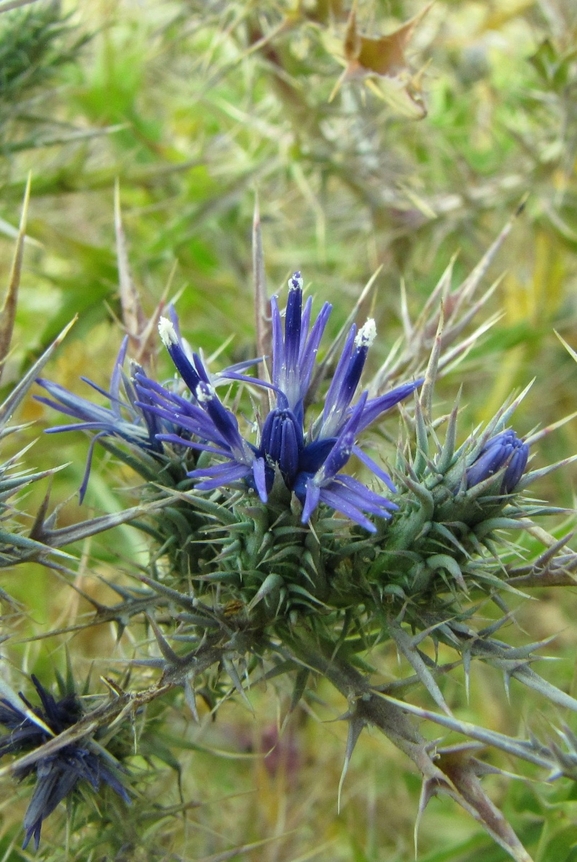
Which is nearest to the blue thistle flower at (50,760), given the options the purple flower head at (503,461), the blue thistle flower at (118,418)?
the blue thistle flower at (118,418)

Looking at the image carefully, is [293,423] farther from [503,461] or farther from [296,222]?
[296,222]

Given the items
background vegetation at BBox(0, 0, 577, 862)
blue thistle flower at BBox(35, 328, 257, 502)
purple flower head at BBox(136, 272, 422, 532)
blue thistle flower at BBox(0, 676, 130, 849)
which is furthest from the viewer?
background vegetation at BBox(0, 0, 577, 862)

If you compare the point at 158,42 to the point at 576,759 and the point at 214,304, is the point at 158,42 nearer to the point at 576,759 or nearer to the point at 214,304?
the point at 214,304

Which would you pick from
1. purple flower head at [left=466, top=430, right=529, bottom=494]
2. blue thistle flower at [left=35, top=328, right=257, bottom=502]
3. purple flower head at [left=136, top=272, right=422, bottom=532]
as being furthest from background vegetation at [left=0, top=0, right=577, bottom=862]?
purple flower head at [left=466, top=430, right=529, bottom=494]

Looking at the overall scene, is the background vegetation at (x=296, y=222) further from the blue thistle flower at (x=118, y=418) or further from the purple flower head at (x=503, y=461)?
the purple flower head at (x=503, y=461)

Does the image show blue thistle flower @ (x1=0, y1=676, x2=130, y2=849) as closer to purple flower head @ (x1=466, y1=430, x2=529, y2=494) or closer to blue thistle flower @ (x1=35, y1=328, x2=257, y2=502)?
blue thistle flower @ (x1=35, y1=328, x2=257, y2=502)

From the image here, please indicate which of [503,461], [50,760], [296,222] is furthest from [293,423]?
[296,222]

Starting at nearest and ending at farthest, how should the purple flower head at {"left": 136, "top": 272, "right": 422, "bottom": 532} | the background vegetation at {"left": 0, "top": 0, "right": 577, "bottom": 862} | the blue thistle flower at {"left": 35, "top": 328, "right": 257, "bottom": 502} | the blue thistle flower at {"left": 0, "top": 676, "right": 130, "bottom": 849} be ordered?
the purple flower head at {"left": 136, "top": 272, "right": 422, "bottom": 532} → the blue thistle flower at {"left": 0, "top": 676, "right": 130, "bottom": 849} → the blue thistle flower at {"left": 35, "top": 328, "right": 257, "bottom": 502} → the background vegetation at {"left": 0, "top": 0, "right": 577, "bottom": 862}
